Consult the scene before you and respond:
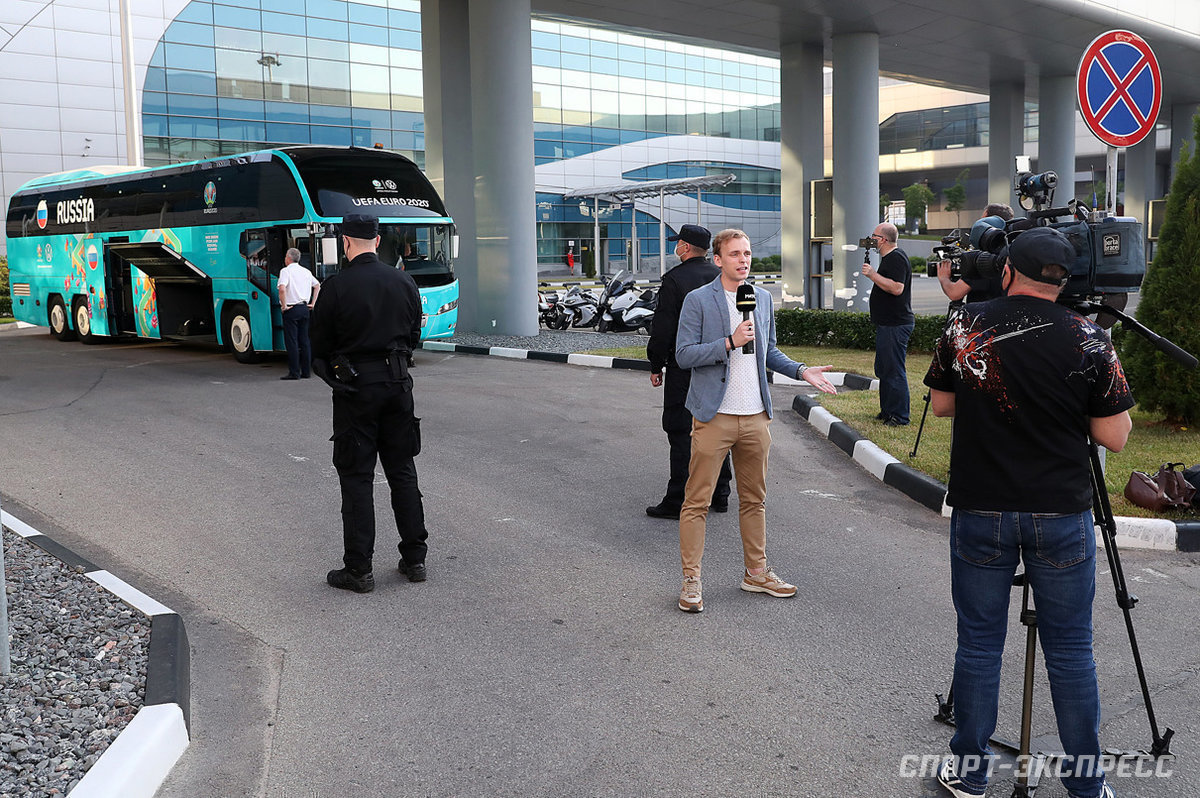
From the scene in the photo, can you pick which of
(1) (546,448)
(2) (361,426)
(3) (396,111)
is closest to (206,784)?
(2) (361,426)

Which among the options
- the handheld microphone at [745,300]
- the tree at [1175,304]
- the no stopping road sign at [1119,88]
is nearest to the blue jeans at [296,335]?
the tree at [1175,304]

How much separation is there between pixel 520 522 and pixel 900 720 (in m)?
3.57

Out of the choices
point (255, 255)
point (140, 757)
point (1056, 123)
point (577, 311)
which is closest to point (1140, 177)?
point (1056, 123)

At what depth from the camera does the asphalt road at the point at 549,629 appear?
3830 mm

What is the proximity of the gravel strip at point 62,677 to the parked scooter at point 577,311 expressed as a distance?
16797 mm

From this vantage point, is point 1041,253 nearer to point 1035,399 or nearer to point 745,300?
point 1035,399

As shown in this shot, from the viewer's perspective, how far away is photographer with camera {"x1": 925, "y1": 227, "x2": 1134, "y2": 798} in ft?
10.8

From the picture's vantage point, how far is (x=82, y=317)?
21016 mm

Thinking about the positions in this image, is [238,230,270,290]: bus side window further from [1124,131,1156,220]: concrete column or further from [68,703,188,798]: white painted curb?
[1124,131,1156,220]: concrete column

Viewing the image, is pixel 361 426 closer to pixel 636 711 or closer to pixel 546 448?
pixel 636 711

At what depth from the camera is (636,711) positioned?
4.23 m

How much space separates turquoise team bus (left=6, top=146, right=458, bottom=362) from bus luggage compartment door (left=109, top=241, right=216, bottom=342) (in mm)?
25

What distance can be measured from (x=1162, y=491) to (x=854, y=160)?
595 inches

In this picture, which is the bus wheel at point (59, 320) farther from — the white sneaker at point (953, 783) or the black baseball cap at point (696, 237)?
the white sneaker at point (953, 783)
